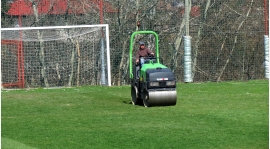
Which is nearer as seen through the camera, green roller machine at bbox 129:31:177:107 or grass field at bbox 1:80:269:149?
grass field at bbox 1:80:269:149

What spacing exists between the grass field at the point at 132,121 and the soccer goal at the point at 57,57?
2.32 meters

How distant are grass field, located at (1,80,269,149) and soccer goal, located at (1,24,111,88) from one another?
232 cm

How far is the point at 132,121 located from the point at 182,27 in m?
9.44

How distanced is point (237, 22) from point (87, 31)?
4739 mm

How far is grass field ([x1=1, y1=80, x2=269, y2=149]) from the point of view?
32.4 feet

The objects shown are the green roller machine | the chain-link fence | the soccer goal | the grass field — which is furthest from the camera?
the chain-link fence

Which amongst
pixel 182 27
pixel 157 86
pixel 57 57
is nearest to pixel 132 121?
pixel 157 86

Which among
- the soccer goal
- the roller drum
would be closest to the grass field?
the roller drum

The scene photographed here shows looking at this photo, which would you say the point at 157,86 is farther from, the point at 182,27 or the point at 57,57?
the point at 182,27

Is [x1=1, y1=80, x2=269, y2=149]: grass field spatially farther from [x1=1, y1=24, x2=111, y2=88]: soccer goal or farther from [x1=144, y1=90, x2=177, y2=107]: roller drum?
[x1=1, y1=24, x2=111, y2=88]: soccer goal

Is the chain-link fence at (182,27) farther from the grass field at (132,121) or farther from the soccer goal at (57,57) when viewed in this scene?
the grass field at (132,121)

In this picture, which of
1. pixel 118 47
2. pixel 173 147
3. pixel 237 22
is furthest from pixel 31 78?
pixel 173 147

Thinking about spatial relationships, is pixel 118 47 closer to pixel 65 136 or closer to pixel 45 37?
pixel 45 37

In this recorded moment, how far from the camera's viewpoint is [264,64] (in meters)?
21.0
